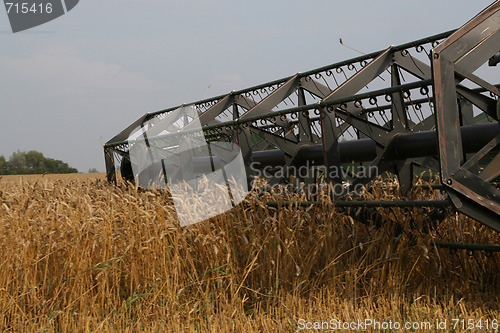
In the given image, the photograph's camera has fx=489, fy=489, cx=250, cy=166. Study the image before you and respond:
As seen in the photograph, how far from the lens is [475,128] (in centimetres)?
467

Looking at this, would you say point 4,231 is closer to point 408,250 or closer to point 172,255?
point 172,255

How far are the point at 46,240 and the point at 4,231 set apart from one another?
0.60 metres
